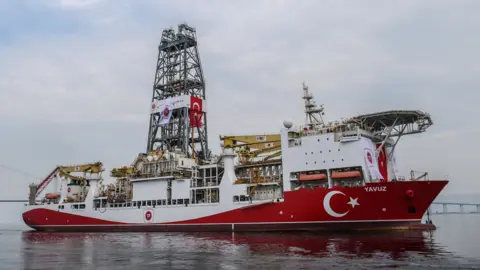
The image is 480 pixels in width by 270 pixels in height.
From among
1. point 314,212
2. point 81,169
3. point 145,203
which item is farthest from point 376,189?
point 81,169

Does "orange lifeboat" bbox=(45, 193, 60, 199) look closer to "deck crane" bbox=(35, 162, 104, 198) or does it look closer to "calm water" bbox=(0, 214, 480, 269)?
"deck crane" bbox=(35, 162, 104, 198)

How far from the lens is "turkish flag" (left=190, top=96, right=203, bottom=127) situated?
43188 millimetres

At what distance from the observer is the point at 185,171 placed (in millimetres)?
36219

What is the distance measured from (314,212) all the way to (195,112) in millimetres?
20509

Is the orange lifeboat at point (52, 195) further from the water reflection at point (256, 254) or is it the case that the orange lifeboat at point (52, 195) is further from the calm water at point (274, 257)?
the calm water at point (274, 257)

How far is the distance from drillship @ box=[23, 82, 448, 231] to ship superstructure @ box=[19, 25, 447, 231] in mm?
66

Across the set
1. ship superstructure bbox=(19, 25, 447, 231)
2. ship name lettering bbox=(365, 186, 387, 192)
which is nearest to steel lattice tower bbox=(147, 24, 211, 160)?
ship superstructure bbox=(19, 25, 447, 231)

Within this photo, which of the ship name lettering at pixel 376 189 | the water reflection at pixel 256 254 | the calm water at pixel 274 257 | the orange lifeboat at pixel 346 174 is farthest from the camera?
the orange lifeboat at pixel 346 174

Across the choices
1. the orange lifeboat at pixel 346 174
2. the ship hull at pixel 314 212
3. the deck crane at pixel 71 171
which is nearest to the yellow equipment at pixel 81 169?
the deck crane at pixel 71 171

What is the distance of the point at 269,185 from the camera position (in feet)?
104

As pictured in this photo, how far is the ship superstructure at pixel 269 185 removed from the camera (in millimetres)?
26469

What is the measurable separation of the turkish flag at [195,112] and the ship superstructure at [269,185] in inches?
4.4

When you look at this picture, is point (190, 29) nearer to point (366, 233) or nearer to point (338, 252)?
point (366, 233)

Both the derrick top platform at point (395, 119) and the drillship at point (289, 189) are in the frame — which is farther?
the derrick top platform at point (395, 119)
